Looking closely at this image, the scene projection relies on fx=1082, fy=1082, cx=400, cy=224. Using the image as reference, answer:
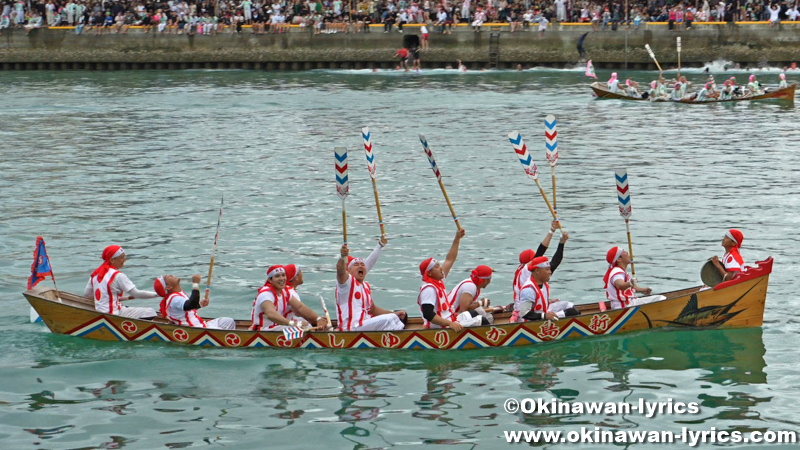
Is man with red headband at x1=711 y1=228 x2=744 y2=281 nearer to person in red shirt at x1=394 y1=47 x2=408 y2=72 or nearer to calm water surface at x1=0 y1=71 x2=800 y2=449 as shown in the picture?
calm water surface at x1=0 y1=71 x2=800 y2=449

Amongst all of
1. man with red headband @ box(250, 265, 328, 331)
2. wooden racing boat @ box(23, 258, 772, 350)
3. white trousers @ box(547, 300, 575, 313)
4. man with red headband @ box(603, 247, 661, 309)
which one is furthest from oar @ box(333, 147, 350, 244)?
man with red headband @ box(603, 247, 661, 309)

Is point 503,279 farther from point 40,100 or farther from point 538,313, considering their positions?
point 40,100

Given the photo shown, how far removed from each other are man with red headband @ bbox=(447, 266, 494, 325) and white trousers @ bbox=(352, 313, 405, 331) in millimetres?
901

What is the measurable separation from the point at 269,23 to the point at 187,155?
29034 millimetres

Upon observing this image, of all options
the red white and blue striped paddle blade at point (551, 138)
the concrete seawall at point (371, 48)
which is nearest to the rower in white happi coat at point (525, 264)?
the red white and blue striped paddle blade at point (551, 138)

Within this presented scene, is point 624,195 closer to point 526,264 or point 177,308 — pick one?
point 526,264

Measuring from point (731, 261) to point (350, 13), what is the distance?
1923 inches

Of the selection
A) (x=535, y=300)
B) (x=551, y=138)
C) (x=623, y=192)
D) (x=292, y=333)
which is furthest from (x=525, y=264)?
(x=551, y=138)

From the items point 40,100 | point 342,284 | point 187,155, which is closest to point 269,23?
point 40,100

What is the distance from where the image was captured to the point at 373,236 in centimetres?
2480

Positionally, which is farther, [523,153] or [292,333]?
[523,153]

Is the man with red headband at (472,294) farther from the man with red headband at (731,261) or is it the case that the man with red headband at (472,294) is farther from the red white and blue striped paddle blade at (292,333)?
the man with red headband at (731,261)

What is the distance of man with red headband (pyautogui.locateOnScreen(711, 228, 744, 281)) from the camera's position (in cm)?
1712

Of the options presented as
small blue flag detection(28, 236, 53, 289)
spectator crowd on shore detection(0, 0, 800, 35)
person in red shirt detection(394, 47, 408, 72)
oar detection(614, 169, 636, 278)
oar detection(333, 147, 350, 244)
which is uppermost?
spectator crowd on shore detection(0, 0, 800, 35)
